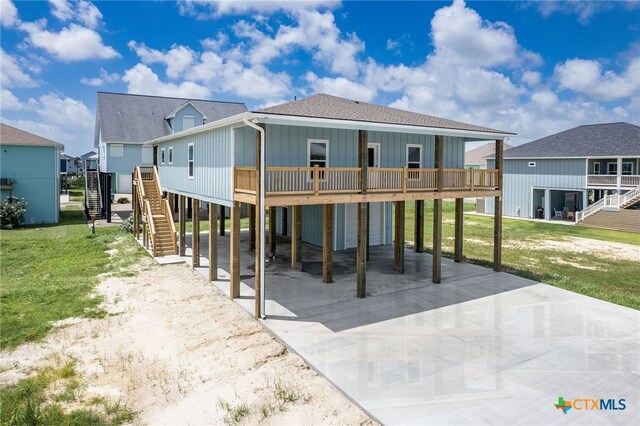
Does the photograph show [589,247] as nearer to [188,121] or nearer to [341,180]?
[341,180]

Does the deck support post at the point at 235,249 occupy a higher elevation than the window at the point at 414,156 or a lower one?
lower

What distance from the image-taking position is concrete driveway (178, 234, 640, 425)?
7.22 m

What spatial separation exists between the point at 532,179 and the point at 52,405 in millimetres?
38901

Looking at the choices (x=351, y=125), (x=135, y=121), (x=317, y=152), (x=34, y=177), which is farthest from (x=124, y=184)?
(x=351, y=125)

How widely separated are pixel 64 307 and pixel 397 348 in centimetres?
934

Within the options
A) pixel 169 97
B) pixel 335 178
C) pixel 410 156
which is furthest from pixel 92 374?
pixel 169 97

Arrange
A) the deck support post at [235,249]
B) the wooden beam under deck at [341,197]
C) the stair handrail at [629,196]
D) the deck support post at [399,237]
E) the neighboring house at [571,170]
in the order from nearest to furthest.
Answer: the wooden beam under deck at [341,197], the deck support post at [235,249], the deck support post at [399,237], the stair handrail at [629,196], the neighboring house at [571,170]

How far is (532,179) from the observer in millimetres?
37812

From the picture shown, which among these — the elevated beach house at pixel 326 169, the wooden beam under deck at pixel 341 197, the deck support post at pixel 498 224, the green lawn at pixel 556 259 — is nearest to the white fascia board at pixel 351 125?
the elevated beach house at pixel 326 169


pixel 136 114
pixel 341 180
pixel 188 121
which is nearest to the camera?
pixel 341 180

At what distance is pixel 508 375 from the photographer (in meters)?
8.21

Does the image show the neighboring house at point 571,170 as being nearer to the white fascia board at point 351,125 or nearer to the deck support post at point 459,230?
the deck support post at point 459,230

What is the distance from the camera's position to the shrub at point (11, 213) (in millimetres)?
26438

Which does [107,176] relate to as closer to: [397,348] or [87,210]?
[87,210]
